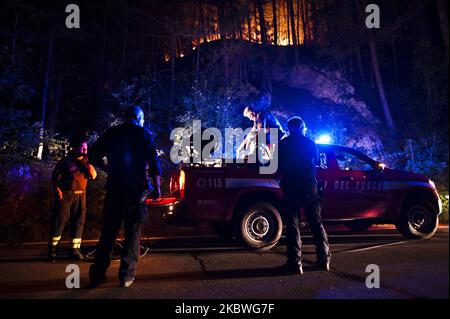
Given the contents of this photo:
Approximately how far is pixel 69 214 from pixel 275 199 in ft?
10.2

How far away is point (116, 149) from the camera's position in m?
4.45

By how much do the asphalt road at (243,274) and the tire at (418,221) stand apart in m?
0.36

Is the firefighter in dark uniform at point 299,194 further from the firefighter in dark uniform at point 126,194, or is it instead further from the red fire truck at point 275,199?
the firefighter in dark uniform at point 126,194

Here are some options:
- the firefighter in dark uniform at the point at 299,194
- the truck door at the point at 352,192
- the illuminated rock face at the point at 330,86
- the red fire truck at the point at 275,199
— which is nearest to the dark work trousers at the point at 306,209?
the firefighter in dark uniform at the point at 299,194

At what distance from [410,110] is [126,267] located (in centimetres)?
2352

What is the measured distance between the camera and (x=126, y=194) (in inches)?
171

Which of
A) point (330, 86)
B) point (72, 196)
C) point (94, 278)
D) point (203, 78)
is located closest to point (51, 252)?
point (72, 196)

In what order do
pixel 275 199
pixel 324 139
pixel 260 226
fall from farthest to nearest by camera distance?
pixel 324 139 < pixel 275 199 < pixel 260 226

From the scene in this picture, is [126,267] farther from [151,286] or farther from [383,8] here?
[383,8]

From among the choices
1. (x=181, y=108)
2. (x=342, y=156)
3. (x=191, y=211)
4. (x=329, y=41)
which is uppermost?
(x=329, y=41)

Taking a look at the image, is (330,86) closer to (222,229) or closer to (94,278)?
(222,229)

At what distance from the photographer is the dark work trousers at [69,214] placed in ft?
19.1

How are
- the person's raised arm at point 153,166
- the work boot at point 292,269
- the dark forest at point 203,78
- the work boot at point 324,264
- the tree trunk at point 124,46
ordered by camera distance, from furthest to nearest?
the tree trunk at point 124,46 → the dark forest at point 203,78 → the work boot at point 324,264 → the work boot at point 292,269 → the person's raised arm at point 153,166
